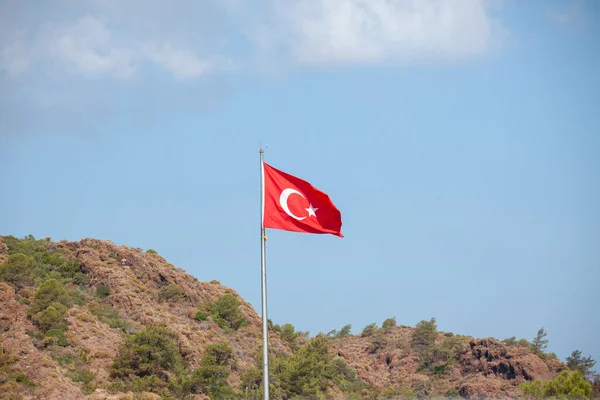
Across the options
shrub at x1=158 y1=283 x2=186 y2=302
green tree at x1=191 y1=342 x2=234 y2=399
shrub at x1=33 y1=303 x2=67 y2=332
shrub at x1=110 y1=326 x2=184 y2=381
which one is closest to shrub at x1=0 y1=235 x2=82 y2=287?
shrub at x1=158 y1=283 x2=186 y2=302

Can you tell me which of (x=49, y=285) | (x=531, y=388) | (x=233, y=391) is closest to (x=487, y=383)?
(x=531, y=388)

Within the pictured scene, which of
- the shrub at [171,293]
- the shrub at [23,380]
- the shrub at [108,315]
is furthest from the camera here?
the shrub at [171,293]

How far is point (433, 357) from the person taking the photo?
102m

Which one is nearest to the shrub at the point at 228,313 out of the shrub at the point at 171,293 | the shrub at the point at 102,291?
the shrub at the point at 171,293

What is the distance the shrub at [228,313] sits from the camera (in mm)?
83156

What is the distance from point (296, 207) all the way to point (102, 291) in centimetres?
5653

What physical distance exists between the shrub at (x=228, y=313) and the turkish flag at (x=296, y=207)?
58847 mm

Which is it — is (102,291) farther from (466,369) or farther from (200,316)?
(466,369)

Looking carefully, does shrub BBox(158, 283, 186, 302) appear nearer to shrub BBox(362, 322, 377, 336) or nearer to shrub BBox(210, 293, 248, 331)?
shrub BBox(210, 293, 248, 331)

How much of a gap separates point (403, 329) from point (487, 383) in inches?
1355

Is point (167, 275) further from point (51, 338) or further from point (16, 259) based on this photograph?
point (51, 338)

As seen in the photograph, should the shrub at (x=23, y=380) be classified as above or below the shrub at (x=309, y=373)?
below

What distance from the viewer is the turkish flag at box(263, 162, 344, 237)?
79.2 feet

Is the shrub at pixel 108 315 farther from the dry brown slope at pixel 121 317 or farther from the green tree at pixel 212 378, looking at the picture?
the green tree at pixel 212 378
